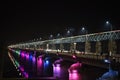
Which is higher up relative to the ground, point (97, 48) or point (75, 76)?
point (97, 48)

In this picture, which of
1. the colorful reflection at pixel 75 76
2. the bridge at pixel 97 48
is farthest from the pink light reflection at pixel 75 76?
the bridge at pixel 97 48

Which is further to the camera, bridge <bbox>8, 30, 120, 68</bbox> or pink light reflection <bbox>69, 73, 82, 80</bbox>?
pink light reflection <bbox>69, 73, 82, 80</bbox>

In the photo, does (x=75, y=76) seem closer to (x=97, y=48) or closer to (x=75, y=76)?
(x=75, y=76)

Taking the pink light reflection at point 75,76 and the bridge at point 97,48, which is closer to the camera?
the bridge at point 97,48

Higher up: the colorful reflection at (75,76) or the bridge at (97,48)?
the bridge at (97,48)

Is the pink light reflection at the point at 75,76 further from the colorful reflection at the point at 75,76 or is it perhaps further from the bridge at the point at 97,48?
the bridge at the point at 97,48

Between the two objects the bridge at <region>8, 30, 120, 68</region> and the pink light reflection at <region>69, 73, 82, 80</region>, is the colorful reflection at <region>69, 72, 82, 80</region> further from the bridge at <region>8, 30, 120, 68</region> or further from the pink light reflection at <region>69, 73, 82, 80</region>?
the bridge at <region>8, 30, 120, 68</region>

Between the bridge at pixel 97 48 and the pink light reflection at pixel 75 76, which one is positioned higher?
the bridge at pixel 97 48

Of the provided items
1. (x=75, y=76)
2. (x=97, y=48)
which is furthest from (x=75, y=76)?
(x=97, y=48)

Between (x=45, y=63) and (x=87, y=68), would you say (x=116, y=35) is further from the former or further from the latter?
(x=45, y=63)

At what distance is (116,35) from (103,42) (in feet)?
54.5

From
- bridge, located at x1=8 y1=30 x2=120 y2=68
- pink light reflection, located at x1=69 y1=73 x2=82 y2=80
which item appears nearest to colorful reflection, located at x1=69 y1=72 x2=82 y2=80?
pink light reflection, located at x1=69 y1=73 x2=82 y2=80

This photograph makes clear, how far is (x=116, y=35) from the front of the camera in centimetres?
7819

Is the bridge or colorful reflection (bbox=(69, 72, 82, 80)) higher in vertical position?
the bridge
